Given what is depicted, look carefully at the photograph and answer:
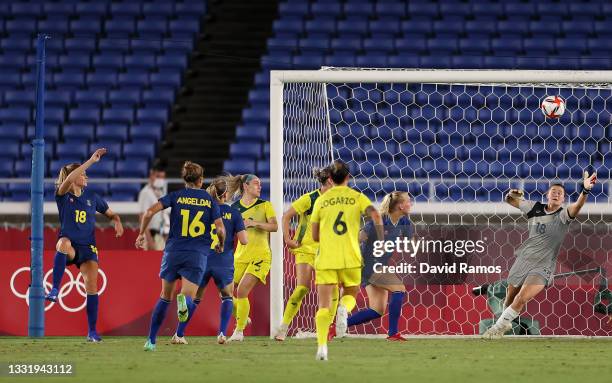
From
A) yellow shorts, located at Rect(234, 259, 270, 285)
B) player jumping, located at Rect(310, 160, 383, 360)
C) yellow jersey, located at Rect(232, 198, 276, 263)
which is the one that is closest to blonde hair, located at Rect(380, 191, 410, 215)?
yellow jersey, located at Rect(232, 198, 276, 263)

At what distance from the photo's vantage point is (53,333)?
1347cm

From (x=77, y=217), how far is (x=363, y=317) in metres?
3.10

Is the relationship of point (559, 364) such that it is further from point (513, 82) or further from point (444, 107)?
point (444, 107)

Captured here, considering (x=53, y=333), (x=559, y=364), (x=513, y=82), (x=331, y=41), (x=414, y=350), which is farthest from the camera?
(x=331, y=41)

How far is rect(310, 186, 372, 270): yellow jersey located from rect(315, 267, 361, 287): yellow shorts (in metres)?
0.06

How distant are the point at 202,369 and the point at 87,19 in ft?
58.5

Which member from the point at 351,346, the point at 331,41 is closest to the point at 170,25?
the point at 331,41

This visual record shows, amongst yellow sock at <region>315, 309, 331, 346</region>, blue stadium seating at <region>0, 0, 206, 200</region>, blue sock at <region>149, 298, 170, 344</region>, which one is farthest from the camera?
blue stadium seating at <region>0, 0, 206, 200</region>

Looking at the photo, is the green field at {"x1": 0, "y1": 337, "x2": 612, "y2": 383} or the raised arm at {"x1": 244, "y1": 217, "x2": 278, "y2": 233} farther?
the raised arm at {"x1": 244, "y1": 217, "x2": 278, "y2": 233}

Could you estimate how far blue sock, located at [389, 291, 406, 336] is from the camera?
12.0 metres

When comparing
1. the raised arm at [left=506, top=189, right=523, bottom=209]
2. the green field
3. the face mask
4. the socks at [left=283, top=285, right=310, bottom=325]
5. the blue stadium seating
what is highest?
the blue stadium seating

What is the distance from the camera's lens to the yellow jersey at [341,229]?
367 inches

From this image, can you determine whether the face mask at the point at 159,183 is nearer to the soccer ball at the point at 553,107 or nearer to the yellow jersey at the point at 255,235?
the yellow jersey at the point at 255,235

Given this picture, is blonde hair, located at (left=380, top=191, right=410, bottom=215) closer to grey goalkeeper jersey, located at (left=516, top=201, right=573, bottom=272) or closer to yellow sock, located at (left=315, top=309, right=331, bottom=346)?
grey goalkeeper jersey, located at (left=516, top=201, right=573, bottom=272)
